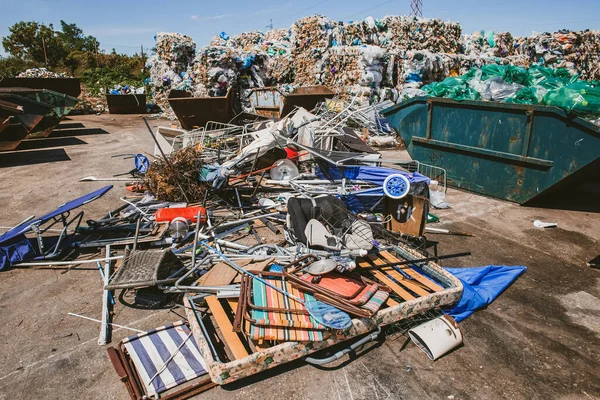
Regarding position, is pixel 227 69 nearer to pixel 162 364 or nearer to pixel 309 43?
pixel 309 43

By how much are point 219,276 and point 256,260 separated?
17.1 inches

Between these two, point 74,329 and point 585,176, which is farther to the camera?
point 585,176

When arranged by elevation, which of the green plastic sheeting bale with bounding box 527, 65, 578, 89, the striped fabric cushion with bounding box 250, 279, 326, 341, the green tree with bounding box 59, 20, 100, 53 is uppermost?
the green tree with bounding box 59, 20, 100, 53

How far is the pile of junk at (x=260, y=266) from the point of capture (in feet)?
8.70

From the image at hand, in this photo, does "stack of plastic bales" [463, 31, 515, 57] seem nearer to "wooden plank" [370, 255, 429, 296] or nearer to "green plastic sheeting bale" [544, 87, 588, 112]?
"green plastic sheeting bale" [544, 87, 588, 112]

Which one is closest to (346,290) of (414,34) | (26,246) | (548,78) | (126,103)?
(26,246)

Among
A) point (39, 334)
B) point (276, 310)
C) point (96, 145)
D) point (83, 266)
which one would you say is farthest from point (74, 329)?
point (96, 145)

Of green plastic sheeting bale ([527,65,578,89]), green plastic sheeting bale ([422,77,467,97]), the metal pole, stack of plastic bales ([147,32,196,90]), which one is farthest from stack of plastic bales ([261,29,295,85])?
the metal pole

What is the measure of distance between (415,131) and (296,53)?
8865mm

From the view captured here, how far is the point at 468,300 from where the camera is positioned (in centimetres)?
329

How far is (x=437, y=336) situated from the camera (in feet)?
9.32

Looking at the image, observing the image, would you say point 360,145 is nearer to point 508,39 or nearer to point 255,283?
point 255,283

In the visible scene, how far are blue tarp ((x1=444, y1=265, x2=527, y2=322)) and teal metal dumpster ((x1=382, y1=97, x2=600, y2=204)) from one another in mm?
2178

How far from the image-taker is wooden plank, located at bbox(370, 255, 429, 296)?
129 inches
